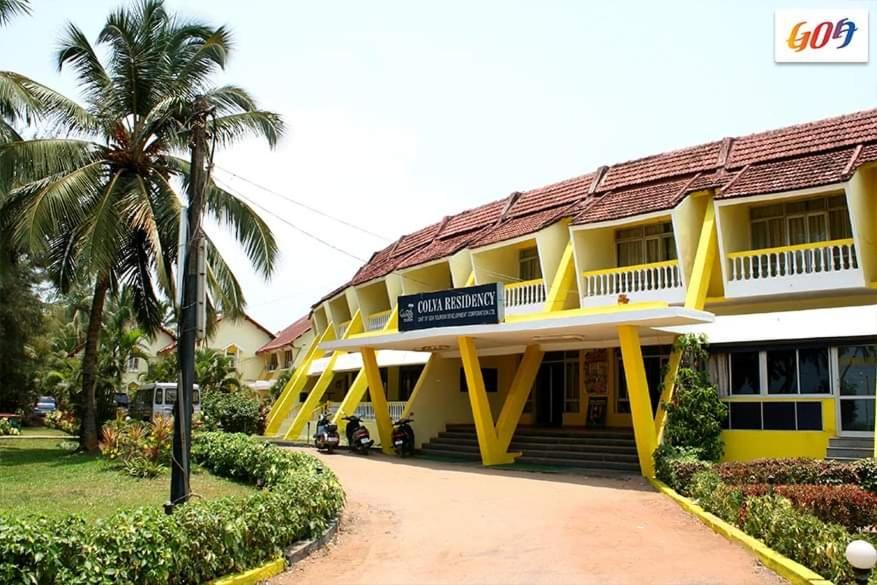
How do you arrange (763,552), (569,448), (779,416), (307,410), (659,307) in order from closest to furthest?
(763,552) → (659,307) → (779,416) → (569,448) → (307,410)

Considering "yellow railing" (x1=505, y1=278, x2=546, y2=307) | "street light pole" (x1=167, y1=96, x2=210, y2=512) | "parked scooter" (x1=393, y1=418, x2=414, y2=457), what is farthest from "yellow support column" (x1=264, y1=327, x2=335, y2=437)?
"street light pole" (x1=167, y1=96, x2=210, y2=512)

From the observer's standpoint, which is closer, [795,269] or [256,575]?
[256,575]

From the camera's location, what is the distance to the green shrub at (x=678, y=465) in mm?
12438

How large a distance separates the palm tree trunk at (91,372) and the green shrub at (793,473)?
13145 mm

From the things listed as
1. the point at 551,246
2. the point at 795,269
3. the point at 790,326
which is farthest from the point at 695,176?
the point at 790,326

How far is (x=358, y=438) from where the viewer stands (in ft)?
68.4

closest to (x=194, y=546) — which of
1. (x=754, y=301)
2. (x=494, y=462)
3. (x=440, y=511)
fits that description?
(x=440, y=511)

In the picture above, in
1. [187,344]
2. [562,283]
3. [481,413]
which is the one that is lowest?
[481,413]

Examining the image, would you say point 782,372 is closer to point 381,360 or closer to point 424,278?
point 424,278

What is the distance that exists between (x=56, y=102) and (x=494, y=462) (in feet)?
39.4

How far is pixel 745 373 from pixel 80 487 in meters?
11.8

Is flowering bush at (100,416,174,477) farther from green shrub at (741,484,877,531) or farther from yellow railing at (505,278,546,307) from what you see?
green shrub at (741,484,877,531)

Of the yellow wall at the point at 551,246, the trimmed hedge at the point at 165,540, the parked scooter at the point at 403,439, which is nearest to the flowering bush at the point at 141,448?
the trimmed hedge at the point at 165,540

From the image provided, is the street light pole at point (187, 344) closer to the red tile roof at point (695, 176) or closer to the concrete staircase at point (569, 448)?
the concrete staircase at point (569, 448)
